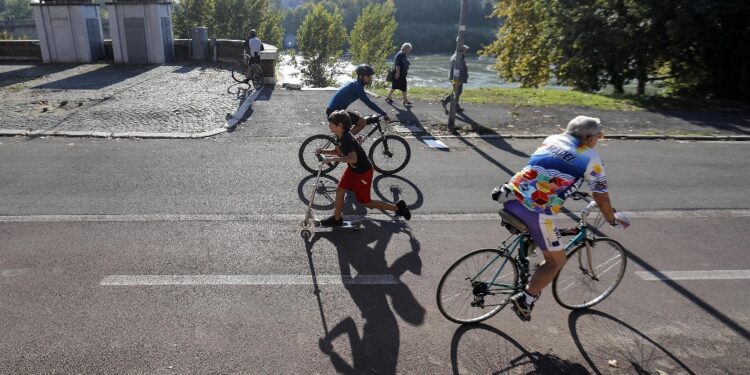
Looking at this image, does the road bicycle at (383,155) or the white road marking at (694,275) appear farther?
the road bicycle at (383,155)

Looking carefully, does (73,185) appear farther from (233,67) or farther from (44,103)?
(233,67)

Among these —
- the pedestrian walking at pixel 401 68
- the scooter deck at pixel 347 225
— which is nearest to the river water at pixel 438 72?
the pedestrian walking at pixel 401 68

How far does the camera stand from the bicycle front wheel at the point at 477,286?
4.29 m

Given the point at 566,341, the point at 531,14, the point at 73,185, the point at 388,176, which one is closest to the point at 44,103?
the point at 73,185

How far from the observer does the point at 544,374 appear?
3.92 metres

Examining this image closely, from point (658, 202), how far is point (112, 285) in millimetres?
7675

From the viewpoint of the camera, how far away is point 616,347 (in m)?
4.27

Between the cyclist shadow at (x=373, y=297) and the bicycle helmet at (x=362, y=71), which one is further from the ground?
the bicycle helmet at (x=362, y=71)

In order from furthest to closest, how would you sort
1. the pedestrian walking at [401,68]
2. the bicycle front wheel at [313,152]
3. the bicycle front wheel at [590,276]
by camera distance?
the pedestrian walking at [401,68] → the bicycle front wheel at [313,152] → the bicycle front wheel at [590,276]

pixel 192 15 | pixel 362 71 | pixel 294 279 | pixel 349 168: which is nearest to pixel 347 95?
pixel 362 71

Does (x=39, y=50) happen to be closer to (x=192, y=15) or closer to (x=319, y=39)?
(x=319, y=39)

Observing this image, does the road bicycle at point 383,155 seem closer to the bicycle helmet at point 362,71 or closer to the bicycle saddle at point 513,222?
the bicycle helmet at point 362,71

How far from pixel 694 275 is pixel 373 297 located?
362 centimetres

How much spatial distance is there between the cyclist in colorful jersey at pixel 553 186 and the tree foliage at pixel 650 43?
48.5 feet
